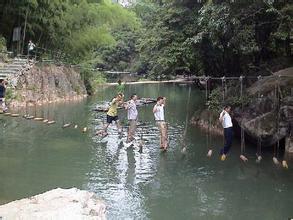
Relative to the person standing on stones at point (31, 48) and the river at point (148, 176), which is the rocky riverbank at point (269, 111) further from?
the person standing on stones at point (31, 48)

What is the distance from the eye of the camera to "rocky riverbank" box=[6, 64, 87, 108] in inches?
1030

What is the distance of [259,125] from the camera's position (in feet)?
50.9

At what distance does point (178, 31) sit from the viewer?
22.3m

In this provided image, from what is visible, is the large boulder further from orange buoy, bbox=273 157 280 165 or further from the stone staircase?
the stone staircase

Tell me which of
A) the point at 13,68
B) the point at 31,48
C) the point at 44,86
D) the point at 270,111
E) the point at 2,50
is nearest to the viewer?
the point at 270,111

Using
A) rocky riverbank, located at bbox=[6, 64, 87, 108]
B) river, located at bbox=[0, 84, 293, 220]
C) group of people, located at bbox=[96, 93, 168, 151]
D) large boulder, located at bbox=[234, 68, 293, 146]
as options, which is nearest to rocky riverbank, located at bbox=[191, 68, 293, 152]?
large boulder, located at bbox=[234, 68, 293, 146]

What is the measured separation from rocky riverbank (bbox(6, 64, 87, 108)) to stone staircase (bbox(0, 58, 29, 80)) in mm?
340

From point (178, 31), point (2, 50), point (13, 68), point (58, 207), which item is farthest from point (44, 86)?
point (58, 207)

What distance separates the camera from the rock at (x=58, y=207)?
809cm

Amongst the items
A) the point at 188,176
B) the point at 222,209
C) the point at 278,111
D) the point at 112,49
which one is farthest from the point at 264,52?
the point at 112,49

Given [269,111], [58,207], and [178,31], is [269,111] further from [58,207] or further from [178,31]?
[58,207]

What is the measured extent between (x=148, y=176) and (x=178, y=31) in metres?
11.7

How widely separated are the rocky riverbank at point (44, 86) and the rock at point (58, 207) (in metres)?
16.4

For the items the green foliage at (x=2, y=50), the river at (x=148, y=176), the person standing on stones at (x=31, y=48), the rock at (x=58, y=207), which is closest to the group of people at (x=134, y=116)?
the river at (x=148, y=176)
